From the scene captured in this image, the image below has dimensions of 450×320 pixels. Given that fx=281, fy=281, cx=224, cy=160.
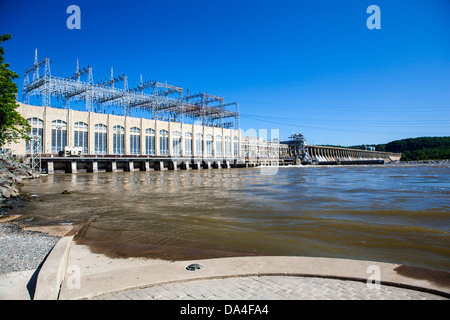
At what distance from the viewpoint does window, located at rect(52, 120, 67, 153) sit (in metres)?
47.6

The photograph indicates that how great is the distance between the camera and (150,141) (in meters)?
63.7

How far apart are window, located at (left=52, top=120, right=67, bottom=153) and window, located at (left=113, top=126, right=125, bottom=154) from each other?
9401 millimetres

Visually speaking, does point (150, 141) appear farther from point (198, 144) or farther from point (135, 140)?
point (198, 144)

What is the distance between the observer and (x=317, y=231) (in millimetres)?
8656

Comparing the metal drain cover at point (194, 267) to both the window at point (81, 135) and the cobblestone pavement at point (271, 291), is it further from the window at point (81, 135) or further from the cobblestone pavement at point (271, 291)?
the window at point (81, 135)

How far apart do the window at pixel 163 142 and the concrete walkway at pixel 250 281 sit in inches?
2451

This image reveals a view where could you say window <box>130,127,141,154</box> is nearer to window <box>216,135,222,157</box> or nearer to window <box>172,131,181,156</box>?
window <box>172,131,181,156</box>

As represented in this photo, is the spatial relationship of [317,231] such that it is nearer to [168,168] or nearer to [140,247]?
[140,247]

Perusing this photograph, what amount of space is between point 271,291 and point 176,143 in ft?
221

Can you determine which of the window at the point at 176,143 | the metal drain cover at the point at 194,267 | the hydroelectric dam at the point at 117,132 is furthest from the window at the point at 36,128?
the metal drain cover at the point at 194,267

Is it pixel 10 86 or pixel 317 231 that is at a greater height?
pixel 10 86

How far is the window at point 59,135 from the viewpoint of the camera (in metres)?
47.6
